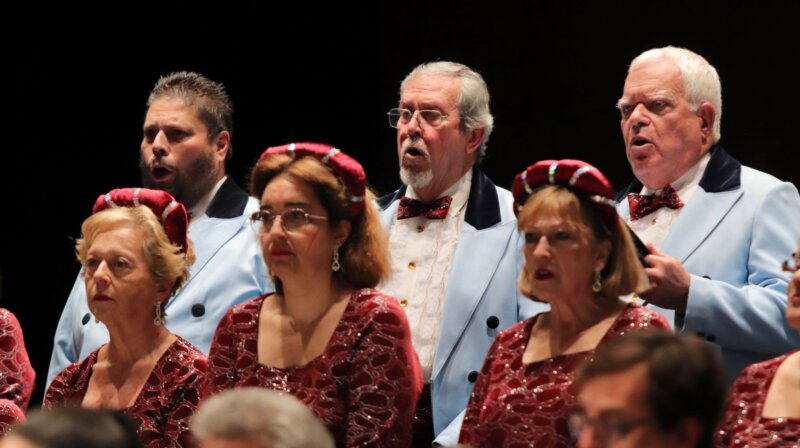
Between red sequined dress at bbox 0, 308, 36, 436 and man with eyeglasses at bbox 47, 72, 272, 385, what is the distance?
0.36 metres

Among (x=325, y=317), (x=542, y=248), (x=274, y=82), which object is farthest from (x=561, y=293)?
(x=274, y=82)

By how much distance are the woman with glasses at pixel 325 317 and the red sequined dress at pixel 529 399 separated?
0.67ft

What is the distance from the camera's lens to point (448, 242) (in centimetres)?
412

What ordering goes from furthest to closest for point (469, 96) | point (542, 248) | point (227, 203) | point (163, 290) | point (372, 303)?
point (227, 203), point (469, 96), point (163, 290), point (372, 303), point (542, 248)

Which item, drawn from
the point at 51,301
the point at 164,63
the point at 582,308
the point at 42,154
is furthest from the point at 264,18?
the point at 582,308

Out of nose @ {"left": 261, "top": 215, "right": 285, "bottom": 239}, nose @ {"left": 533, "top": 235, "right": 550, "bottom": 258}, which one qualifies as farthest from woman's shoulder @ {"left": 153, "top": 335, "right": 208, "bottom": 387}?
nose @ {"left": 533, "top": 235, "right": 550, "bottom": 258}

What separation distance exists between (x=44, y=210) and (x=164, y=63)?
2.56 feet

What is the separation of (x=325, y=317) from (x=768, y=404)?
104 cm

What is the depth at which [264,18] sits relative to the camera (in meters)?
5.48

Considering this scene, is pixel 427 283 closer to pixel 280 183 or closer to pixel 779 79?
pixel 280 183

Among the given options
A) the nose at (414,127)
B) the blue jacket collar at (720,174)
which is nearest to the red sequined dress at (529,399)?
the blue jacket collar at (720,174)

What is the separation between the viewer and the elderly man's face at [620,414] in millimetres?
2230

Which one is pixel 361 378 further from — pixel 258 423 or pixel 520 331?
pixel 258 423

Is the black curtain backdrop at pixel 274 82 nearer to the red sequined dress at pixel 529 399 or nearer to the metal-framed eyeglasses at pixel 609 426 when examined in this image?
the red sequined dress at pixel 529 399
